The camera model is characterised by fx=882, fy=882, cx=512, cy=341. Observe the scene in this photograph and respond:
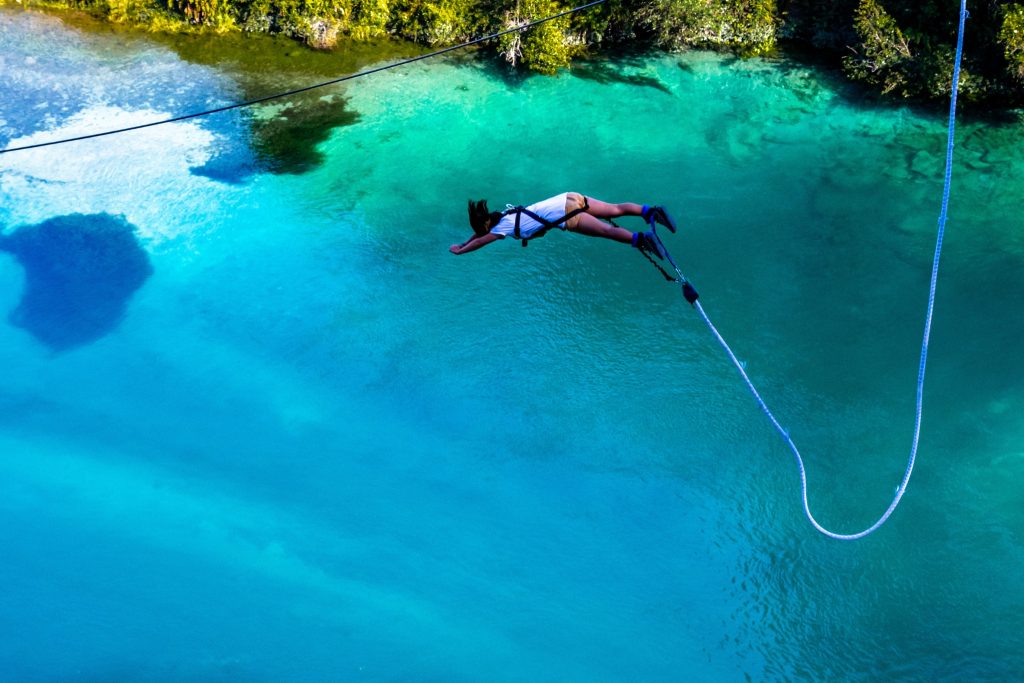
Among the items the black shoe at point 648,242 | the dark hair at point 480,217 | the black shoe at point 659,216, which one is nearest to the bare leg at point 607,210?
the black shoe at point 659,216

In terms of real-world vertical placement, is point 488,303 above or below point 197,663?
above

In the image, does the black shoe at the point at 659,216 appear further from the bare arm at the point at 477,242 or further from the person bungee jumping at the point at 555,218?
the bare arm at the point at 477,242

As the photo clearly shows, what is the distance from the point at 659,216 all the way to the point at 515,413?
2925mm

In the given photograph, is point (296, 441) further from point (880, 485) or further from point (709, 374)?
point (880, 485)

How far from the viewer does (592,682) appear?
7836mm

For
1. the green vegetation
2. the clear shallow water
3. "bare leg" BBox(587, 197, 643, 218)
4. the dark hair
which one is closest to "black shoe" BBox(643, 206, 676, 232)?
"bare leg" BBox(587, 197, 643, 218)

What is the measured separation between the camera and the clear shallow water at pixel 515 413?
26.8 feet

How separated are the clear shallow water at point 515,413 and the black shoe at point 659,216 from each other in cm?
257

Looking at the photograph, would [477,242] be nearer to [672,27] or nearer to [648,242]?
[648,242]

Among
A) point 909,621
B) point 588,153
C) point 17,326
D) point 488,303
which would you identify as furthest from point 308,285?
point 909,621

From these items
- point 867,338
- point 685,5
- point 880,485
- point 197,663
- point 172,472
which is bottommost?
point 197,663

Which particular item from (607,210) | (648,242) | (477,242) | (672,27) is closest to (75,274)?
(477,242)

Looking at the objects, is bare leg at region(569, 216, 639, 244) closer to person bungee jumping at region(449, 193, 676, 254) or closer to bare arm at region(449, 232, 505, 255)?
person bungee jumping at region(449, 193, 676, 254)

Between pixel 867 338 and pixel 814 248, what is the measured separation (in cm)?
160
